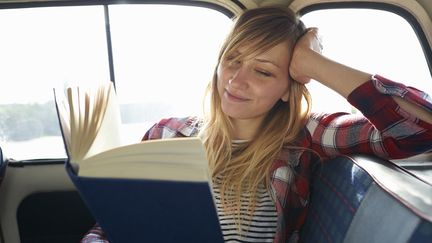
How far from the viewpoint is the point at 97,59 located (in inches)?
63.0

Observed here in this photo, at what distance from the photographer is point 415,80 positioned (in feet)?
5.53

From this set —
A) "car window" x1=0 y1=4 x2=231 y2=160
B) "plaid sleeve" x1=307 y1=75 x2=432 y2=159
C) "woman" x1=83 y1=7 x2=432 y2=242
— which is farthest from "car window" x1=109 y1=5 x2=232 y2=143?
"plaid sleeve" x1=307 y1=75 x2=432 y2=159

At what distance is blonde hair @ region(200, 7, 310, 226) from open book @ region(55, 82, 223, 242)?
40 centimetres

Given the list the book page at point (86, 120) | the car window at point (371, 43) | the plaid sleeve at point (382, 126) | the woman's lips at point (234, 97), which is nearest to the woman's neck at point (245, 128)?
the woman's lips at point (234, 97)

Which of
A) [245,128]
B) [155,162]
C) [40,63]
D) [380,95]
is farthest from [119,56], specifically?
[155,162]

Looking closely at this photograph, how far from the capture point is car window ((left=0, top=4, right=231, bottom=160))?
5.13ft

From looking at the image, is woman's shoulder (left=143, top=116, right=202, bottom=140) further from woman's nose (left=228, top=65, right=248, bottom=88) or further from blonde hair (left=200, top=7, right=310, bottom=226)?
woman's nose (left=228, top=65, right=248, bottom=88)

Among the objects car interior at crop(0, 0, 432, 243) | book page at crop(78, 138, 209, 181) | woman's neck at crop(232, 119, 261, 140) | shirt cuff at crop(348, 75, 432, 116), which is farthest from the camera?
car interior at crop(0, 0, 432, 243)

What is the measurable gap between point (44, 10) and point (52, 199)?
2.57ft

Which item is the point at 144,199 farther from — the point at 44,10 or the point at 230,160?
the point at 44,10

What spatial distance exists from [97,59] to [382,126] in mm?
1167

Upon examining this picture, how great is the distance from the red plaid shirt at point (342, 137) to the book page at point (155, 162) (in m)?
0.51

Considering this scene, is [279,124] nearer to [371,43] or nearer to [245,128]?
[245,128]

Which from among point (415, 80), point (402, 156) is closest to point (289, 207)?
point (402, 156)
